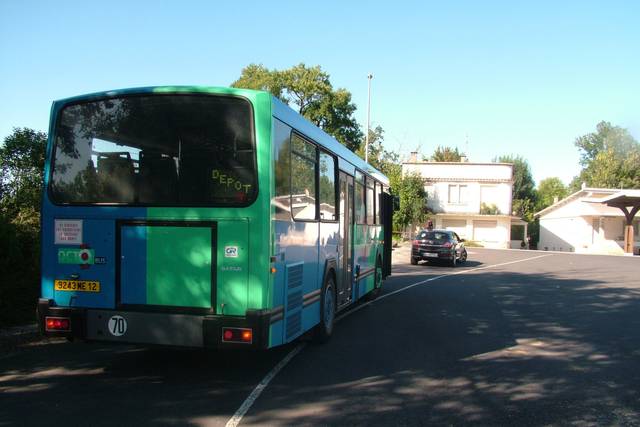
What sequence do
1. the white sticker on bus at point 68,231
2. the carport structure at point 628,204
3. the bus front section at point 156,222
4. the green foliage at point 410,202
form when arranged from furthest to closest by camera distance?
the green foliage at point 410,202
the carport structure at point 628,204
the white sticker on bus at point 68,231
the bus front section at point 156,222

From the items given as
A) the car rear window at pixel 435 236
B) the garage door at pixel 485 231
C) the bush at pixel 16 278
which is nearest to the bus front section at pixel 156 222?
the bush at pixel 16 278

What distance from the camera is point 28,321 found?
8.73 m

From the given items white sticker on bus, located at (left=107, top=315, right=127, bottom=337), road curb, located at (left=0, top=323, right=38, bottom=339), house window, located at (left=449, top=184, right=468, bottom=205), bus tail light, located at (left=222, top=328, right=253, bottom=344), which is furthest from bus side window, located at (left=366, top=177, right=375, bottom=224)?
house window, located at (left=449, top=184, right=468, bottom=205)

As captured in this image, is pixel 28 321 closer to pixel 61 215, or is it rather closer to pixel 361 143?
pixel 61 215

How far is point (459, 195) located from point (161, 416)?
51090 mm

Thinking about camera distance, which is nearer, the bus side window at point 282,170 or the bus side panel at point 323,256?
the bus side window at point 282,170

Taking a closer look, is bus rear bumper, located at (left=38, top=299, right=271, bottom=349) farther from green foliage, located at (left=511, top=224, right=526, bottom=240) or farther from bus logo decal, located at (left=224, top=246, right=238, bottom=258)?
green foliage, located at (left=511, top=224, right=526, bottom=240)

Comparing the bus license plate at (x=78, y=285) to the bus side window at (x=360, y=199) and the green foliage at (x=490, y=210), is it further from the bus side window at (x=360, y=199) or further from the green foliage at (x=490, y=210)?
the green foliage at (x=490, y=210)

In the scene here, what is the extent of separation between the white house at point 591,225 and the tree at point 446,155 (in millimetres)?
15046

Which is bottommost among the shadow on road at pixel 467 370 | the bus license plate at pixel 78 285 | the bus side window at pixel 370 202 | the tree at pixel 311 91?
the shadow on road at pixel 467 370

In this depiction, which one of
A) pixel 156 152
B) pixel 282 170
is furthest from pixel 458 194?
pixel 156 152

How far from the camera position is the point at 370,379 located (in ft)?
21.2

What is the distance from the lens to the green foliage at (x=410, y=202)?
156 ft

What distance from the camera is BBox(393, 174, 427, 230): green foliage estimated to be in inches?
1874
